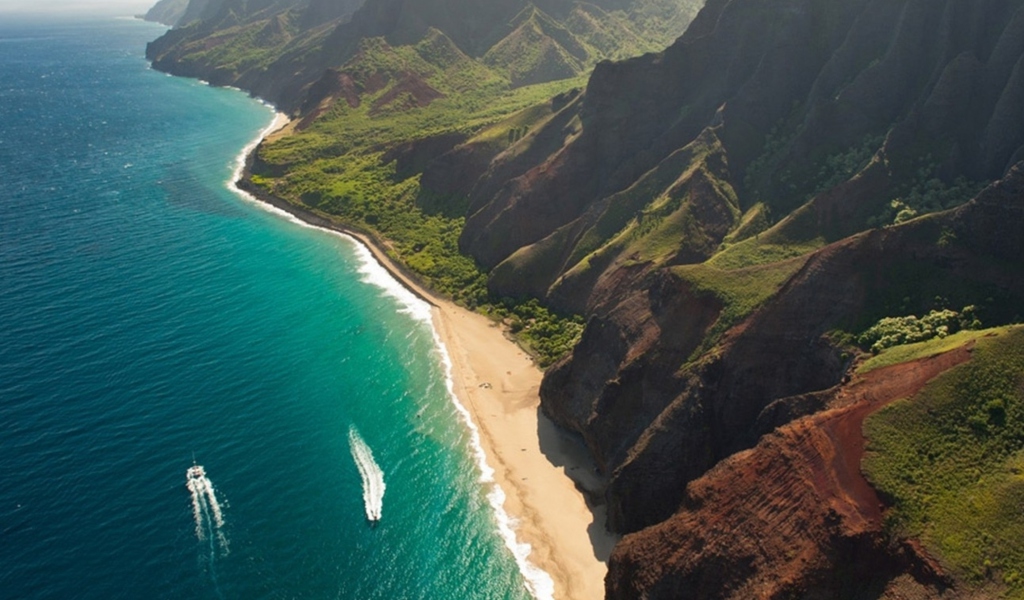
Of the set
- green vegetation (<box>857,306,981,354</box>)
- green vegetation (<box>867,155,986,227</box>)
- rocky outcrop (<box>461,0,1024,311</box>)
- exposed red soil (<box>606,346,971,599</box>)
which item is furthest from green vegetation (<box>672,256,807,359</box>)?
green vegetation (<box>867,155,986,227</box>)

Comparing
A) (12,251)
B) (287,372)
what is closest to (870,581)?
(287,372)

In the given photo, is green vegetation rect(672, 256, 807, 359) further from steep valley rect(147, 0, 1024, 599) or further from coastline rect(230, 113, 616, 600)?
coastline rect(230, 113, 616, 600)

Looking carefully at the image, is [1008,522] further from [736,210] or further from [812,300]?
[736,210]

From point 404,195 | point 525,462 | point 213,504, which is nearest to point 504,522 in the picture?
point 525,462

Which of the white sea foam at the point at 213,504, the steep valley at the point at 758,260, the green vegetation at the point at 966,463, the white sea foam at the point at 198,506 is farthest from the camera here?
the white sea foam at the point at 213,504

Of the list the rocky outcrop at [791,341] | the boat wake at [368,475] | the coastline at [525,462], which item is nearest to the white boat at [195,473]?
the boat wake at [368,475]

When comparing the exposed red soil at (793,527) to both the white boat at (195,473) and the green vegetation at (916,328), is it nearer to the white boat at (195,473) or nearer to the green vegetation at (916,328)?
the green vegetation at (916,328)
